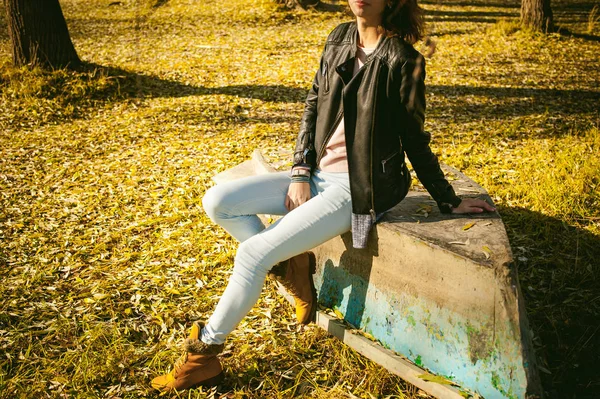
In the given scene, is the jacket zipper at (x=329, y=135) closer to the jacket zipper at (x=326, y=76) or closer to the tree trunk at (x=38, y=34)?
the jacket zipper at (x=326, y=76)

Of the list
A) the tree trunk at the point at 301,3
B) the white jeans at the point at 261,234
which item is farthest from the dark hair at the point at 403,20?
the tree trunk at the point at 301,3

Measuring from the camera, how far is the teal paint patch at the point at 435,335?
2350 mm

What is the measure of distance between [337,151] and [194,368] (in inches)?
54.5

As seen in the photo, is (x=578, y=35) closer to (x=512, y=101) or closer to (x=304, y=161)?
(x=512, y=101)

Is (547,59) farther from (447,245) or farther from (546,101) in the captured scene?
(447,245)

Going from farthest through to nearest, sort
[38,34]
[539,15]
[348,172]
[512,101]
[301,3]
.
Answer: [301,3], [539,15], [38,34], [512,101], [348,172]

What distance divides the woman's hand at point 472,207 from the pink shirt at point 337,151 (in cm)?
68

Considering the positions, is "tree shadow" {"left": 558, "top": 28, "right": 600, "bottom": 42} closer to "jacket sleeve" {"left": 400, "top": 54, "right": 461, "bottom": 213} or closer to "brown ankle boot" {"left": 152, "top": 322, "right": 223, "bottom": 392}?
"jacket sleeve" {"left": 400, "top": 54, "right": 461, "bottom": 213}

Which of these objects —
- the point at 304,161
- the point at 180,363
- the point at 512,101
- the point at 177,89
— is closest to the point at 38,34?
the point at 177,89

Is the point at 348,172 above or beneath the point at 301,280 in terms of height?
above

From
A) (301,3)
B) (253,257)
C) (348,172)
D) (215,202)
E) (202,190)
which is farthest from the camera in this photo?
(301,3)

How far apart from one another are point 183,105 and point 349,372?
522 cm

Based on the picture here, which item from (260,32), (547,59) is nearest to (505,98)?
(547,59)

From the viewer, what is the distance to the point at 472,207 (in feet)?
9.39
